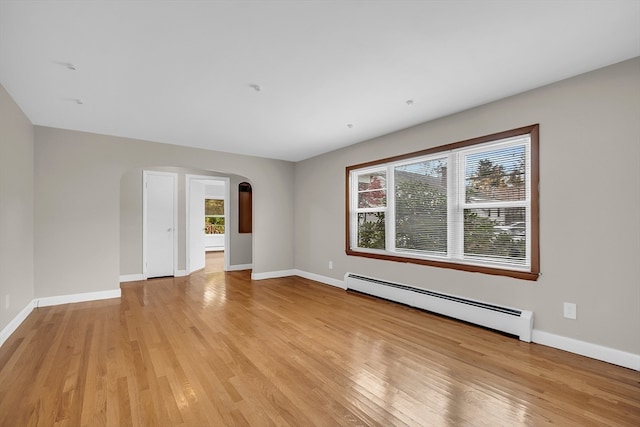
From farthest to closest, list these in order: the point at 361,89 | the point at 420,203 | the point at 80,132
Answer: the point at 80,132, the point at 420,203, the point at 361,89

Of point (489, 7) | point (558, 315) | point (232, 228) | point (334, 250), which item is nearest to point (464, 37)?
point (489, 7)

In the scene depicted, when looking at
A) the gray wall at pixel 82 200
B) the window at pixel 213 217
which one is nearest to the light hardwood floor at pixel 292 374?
the gray wall at pixel 82 200

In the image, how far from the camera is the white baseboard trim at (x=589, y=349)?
2.37m

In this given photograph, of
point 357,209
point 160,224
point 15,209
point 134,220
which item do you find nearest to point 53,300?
point 15,209

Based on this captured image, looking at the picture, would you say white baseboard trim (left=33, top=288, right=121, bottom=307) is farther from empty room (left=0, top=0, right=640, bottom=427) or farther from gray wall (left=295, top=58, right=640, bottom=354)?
gray wall (left=295, top=58, right=640, bottom=354)

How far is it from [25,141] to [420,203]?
505 cm

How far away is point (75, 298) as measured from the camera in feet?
13.9

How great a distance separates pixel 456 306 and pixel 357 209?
2.20 metres

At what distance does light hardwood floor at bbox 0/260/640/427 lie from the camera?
1.81 meters

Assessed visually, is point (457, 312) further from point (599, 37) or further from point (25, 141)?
point (25, 141)

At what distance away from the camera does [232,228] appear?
6914 mm

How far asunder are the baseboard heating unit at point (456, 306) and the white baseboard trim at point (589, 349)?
0.38 ft

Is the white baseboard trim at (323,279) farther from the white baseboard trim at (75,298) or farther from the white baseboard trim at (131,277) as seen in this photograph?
the white baseboard trim at (75,298)

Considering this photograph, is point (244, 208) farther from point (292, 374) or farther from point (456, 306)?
point (292, 374)
